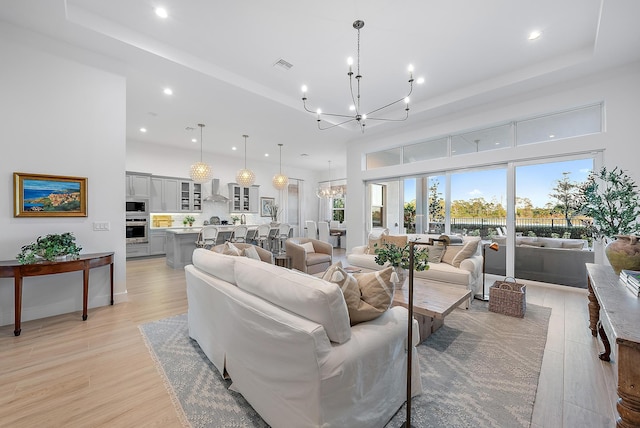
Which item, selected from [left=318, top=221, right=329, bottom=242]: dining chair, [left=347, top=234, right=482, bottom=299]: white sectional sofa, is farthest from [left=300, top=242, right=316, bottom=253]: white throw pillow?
[left=318, top=221, right=329, bottom=242]: dining chair

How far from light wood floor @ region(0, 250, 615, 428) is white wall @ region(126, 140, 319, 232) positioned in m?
5.54

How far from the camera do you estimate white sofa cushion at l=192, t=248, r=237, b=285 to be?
2.05 metres

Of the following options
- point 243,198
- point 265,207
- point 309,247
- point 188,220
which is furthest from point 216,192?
point 309,247

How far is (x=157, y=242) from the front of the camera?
7.46 m

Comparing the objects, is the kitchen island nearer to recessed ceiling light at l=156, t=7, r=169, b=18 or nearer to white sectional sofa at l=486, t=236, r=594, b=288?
recessed ceiling light at l=156, t=7, r=169, b=18

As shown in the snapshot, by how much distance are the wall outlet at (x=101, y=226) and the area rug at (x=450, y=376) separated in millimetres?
1565

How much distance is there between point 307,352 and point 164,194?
26.1 ft

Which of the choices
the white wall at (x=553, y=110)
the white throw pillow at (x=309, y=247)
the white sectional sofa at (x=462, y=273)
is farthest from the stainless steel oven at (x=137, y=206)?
the white sectional sofa at (x=462, y=273)

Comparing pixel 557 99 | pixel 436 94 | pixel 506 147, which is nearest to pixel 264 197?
pixel 436 94

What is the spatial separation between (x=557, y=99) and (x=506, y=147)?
3.16 ft

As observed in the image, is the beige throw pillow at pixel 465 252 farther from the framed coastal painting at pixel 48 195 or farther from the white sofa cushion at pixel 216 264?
the framed coastal painting at pixel 48 195

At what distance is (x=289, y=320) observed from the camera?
1.36 meters

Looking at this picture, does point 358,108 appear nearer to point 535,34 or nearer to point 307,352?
point 535,34

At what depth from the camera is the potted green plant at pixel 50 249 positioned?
9.16ft
